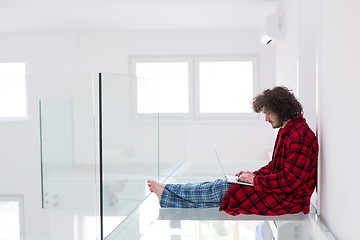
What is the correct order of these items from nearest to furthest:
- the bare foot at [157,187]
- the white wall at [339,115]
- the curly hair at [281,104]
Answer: the white wall at [339,115]
the curly hair at [281,104]
the bare foot at [157,187]

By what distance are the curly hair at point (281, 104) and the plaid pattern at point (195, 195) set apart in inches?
→ 18.7

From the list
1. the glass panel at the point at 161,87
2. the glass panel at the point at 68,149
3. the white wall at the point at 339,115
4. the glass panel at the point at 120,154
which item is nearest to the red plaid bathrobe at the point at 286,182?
the white wall at the point at 339,115

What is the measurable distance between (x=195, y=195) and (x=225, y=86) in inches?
127

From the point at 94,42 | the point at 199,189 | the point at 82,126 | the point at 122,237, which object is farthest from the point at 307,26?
the point at 94,42

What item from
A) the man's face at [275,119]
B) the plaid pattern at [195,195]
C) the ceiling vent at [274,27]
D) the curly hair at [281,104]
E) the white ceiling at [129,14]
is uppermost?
the white ceiling at [129,14]

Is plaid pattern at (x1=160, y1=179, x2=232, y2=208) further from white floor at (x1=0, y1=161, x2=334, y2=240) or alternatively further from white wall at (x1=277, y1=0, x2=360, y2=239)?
white wall at (x1=277, y1=0, x2=360, y2=239)

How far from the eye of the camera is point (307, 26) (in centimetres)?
265

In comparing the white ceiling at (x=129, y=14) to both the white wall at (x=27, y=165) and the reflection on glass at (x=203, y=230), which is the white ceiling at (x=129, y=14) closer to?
the white wall at (x=27, y=165)

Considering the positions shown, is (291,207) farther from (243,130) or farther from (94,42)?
(94,42)

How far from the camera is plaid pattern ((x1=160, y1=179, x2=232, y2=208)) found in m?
2.26

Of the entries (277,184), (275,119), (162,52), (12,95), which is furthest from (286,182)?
(162,52)

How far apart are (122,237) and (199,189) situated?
493mm

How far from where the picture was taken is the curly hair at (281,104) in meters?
2.21

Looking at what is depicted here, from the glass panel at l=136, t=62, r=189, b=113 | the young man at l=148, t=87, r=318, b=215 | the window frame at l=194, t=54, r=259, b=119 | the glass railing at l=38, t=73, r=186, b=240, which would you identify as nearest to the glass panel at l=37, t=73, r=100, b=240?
the glass railing at l=38, t=73, r=186, b=240
